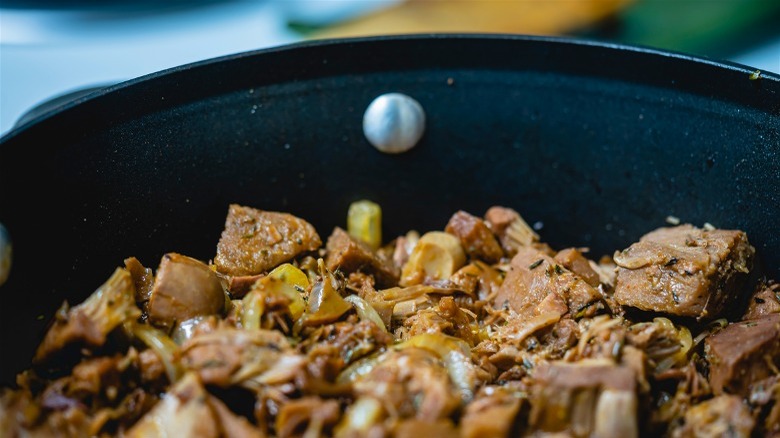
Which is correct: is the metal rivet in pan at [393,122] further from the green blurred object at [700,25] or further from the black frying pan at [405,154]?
the green blurred object at [700,25]

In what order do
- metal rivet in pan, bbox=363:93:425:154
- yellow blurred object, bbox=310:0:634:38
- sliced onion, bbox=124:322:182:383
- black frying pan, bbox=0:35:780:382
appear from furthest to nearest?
yellow blurred object, bbox=310:0:634:38, metal rivet in pan, bbox=363:93:425:154, black frying pan, bbox=0:35:780:382, sliced onion, bbox=124:322:182:383

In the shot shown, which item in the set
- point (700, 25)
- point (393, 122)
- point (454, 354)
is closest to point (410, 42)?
point (393, 122)

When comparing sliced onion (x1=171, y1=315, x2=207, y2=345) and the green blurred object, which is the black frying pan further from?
the green blurred object

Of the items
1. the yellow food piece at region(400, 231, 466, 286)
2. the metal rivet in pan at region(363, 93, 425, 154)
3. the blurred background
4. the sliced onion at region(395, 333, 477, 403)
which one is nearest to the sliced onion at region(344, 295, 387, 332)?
the sliced onion at region(395, 333, 477, 403)

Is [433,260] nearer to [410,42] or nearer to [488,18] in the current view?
[410,42]

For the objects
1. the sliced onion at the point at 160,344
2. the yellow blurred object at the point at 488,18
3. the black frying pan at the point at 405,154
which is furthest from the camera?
the yellow blurred object at the point at 488,18

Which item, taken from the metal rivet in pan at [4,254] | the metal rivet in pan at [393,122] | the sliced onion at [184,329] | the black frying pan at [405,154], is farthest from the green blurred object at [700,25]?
the metal rivet in pan at [4,254]
